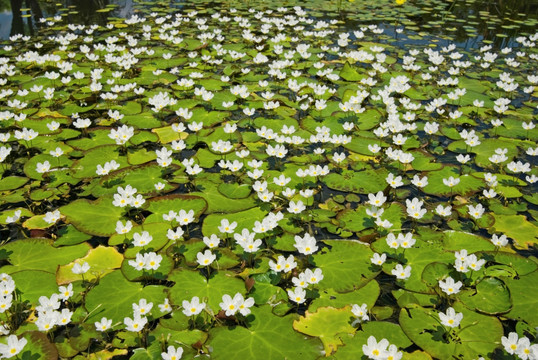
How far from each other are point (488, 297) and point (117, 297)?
2.87 meters

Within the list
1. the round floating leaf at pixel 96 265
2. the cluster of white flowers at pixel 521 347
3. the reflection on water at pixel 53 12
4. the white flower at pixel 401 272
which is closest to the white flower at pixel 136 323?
the round floating leaf at pixel 96 265

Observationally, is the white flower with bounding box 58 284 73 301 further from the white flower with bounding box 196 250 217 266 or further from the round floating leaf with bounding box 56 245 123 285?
the white flower with bounding box 196 250 217 266

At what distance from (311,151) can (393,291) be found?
7.82 feet

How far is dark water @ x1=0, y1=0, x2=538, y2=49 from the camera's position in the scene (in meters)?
9.66

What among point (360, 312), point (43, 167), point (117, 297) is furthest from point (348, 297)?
point (43, 167)

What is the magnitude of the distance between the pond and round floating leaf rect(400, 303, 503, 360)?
0.04 feet

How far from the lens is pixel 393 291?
120 inches

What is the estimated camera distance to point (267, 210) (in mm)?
3893

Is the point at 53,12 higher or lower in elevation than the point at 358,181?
higher

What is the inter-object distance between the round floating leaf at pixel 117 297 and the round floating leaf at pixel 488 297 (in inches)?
92.7

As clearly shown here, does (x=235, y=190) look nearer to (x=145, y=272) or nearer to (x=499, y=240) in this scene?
(x=145, y=272)

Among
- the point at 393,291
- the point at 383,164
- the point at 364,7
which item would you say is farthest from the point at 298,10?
the point at 393,291

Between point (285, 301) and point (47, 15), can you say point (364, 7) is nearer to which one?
point (47, 15)

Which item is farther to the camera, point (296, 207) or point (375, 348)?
point (296, 207)
